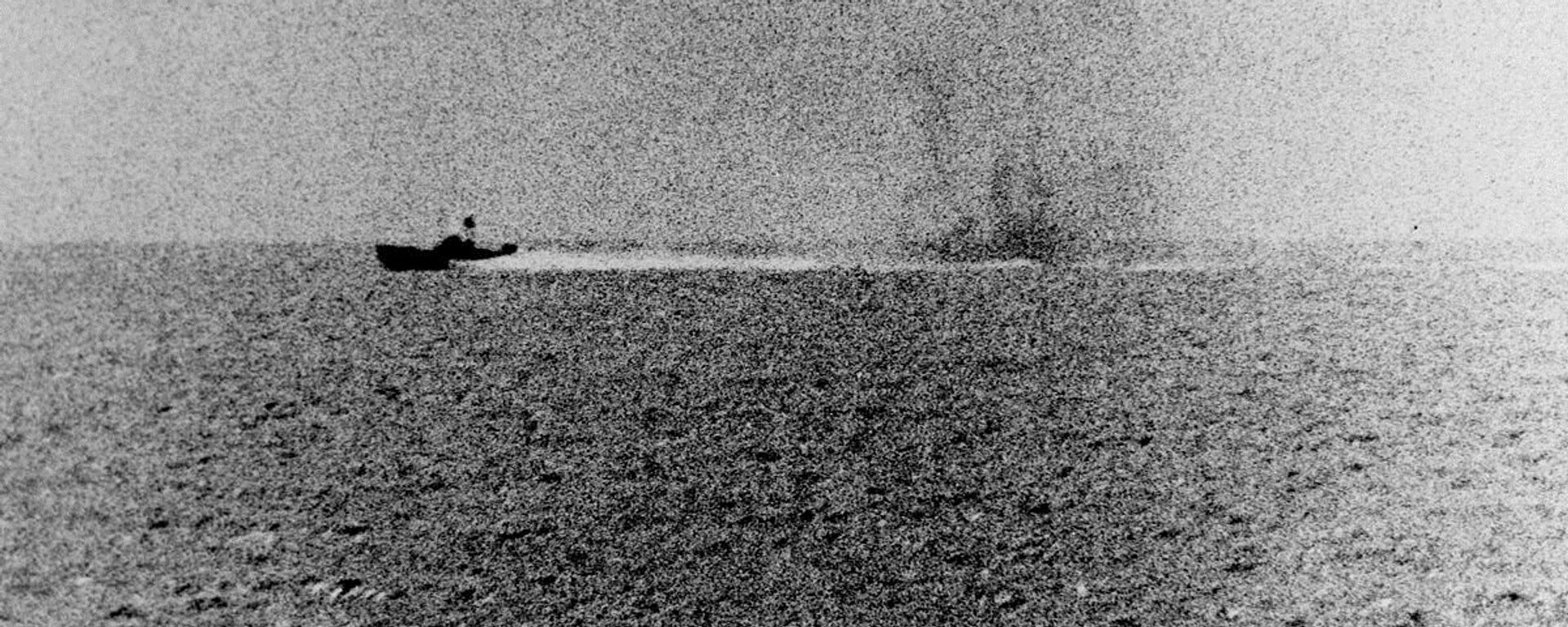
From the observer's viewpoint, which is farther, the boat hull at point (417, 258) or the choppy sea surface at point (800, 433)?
the boat hull at point (417, 258)

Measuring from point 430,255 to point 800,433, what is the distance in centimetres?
137

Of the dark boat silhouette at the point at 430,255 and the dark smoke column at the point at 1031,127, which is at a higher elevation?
the dark smoke column at the point at 1031,127

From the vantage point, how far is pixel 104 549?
2.78 metres

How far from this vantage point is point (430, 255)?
3086 mm

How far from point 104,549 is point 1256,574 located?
345cm

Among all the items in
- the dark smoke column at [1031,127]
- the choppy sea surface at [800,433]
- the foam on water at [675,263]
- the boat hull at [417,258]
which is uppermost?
the dark smoke column at [1031,127]

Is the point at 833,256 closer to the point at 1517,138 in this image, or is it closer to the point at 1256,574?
the point at 1256,574

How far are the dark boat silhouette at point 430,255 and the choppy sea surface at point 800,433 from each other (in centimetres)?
5

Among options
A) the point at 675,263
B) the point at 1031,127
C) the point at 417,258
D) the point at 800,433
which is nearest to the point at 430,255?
the point at 417,258

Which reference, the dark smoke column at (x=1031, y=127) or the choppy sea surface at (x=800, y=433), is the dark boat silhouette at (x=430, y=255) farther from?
the dark smoke column at (x=1031, y=127)

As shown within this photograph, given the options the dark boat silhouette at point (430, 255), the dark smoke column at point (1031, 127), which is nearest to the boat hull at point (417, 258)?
the dark boat silhouette at point (430, 255)

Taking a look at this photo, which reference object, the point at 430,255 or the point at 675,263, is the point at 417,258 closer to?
the point at 430,255

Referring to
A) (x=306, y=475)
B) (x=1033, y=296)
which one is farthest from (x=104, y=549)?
(x=1033, y=296)

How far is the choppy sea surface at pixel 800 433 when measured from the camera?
2750mm
